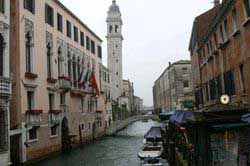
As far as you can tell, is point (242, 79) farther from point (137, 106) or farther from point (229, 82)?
point (137, 106)

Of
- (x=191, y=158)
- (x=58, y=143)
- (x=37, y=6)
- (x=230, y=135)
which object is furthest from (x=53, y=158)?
(x=230, y=135)

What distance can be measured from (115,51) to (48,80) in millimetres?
47681

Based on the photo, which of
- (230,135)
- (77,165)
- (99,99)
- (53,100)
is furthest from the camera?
(99,99)

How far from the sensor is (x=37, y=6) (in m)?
23.2

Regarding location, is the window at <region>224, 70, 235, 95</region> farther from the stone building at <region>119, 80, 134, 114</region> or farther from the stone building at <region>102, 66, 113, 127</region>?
the stone building at <region>119, 80, 134, 114</region>

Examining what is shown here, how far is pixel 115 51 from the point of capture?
235 ft

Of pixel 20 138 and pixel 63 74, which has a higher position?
pixel 63 74

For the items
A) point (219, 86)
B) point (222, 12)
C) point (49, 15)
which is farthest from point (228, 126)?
point (49, 15)

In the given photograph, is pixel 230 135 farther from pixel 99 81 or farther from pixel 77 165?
pixel 99 81

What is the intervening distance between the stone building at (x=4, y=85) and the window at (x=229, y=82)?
9.31 meters

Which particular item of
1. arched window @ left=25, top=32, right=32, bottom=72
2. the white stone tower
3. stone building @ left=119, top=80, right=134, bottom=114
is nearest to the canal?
→ arched window @ left=25, top=32, right=32, bottom=72

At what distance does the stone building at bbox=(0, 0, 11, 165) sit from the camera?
55.3ft

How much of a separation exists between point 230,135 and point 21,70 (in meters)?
13.1

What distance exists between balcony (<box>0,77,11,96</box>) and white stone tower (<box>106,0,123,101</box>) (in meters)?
53.1
